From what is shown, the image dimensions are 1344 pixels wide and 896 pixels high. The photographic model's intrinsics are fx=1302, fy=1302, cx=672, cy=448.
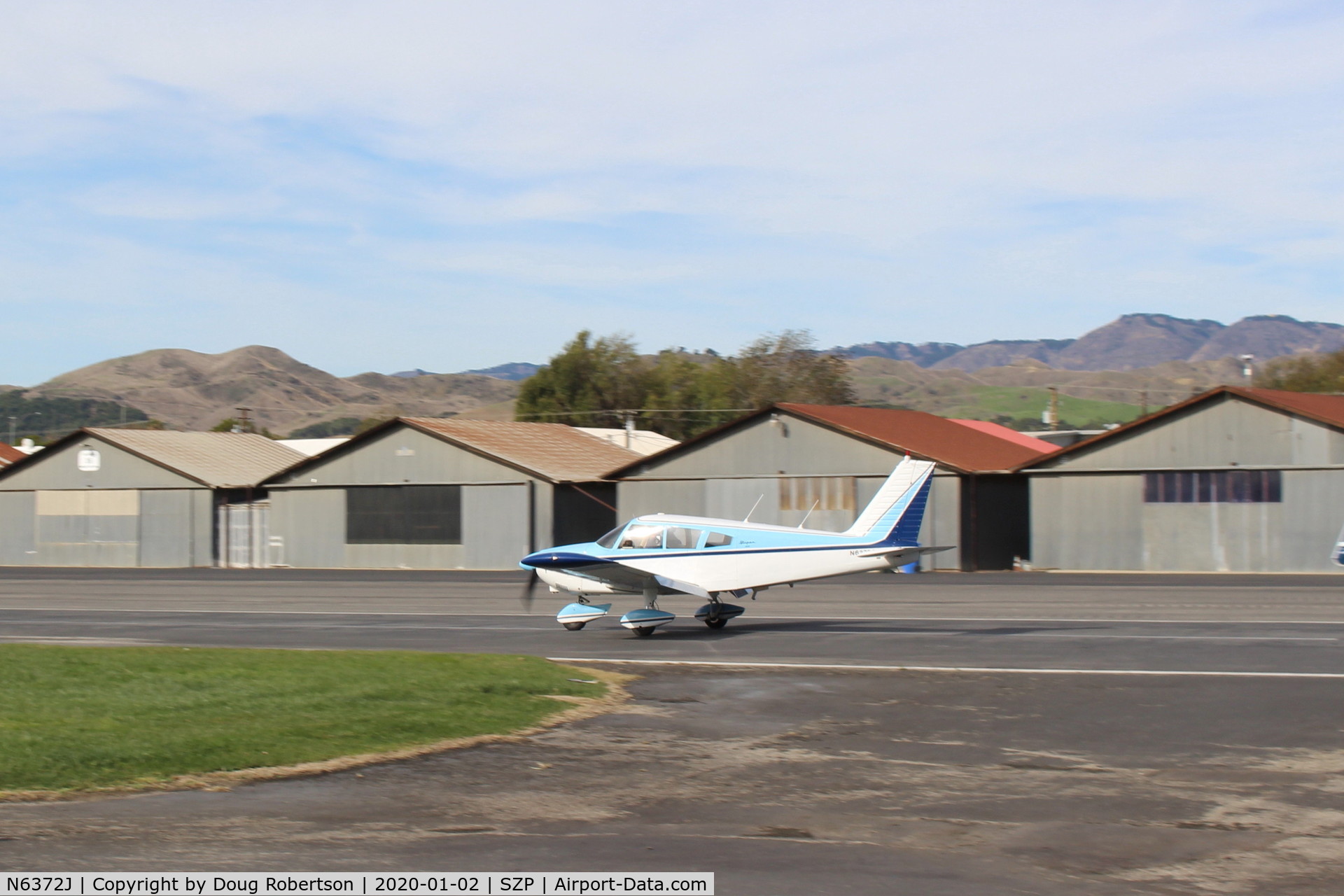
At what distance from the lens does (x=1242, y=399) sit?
44094 mm

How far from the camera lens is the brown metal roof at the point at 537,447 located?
179 ft

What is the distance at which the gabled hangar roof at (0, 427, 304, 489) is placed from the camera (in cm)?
6062

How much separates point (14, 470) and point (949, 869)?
6612 cm

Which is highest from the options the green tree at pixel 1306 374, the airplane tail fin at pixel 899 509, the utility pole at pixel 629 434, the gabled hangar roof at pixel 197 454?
the green tree at pixel 1306 374

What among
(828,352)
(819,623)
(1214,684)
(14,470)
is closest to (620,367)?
(828,352)

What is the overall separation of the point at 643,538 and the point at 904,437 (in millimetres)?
28840

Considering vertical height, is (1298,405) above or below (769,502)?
above

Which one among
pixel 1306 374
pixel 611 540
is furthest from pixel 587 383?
pixel 611 540

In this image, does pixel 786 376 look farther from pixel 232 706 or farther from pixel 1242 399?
pixel 232 706

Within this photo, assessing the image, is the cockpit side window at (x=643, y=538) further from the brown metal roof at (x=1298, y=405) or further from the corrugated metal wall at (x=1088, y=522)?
the brown metal roof at (x=1298, y=405)

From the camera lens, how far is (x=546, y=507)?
5309 centimetres

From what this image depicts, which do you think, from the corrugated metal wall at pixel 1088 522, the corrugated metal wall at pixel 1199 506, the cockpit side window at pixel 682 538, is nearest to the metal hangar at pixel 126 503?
the corrugated metal wall at pixel 1088 522

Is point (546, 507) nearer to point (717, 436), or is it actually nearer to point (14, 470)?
point (717, 436)

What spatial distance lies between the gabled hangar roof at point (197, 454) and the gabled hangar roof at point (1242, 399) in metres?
36.5
